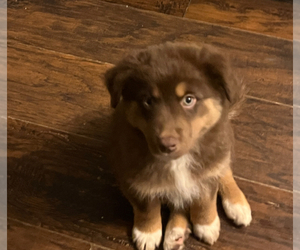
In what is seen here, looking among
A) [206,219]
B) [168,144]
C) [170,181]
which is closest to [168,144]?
[168,144]

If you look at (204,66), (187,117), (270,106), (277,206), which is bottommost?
(277,206)

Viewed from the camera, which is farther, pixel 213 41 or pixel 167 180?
pixel 213 41

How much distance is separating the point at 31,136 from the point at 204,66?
4.17 feet

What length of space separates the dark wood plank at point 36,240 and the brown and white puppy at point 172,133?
35 cm

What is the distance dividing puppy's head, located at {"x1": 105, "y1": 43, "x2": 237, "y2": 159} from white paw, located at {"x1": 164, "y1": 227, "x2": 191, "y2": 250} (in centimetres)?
57

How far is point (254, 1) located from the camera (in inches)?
103

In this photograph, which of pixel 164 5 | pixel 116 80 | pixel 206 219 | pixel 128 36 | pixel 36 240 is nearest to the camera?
pixel 116 80

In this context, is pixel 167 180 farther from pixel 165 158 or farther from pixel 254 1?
pixel 254 1

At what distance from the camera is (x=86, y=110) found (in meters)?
2.25

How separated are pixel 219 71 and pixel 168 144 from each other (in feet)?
1.05

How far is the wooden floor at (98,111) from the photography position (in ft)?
6.30

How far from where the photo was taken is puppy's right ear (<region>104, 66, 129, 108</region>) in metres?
1.39

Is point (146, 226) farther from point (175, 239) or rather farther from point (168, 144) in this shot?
point (168, 144)

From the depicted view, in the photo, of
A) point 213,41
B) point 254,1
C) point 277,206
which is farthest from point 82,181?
point 254,1
